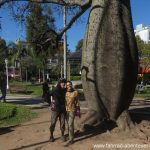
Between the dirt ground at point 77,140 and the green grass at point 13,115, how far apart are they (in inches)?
105

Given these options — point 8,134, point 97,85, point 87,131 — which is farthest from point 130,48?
point 8,134

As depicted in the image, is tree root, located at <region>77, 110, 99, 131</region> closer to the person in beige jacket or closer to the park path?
the park path

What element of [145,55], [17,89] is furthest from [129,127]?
[145,55]

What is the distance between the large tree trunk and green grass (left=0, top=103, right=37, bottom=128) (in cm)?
384

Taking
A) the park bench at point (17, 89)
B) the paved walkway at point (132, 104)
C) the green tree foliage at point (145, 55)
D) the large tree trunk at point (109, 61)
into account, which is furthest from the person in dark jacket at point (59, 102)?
the green tree foliage at point (145, 55)

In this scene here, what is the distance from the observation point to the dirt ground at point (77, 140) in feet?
31.4

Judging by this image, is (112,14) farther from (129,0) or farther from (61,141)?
(61,141)

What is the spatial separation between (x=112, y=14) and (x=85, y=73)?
1756mm

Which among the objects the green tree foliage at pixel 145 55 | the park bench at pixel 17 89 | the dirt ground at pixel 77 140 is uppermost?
the green tree foliage at pixel 145 55

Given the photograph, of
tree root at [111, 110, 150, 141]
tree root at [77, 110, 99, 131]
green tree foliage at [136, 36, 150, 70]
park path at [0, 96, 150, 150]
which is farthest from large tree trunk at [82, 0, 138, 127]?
green tree foliage at [136, 36, 150, 70]

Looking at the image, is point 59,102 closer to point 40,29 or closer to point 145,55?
point 40,29

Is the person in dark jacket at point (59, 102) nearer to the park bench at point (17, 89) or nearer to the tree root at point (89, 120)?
the tree root at point (89, 120)

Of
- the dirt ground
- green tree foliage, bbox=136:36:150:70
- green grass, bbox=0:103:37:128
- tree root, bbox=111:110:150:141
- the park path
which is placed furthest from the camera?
green tree foliage, bbox=136:36:150:70

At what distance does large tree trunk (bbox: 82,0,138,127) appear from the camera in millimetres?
11461
